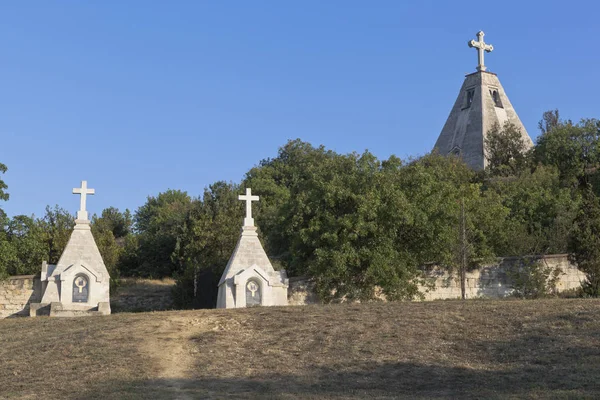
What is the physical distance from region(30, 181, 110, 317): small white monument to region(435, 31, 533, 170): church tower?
1225 inches

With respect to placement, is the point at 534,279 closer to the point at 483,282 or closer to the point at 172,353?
the point at 483,282

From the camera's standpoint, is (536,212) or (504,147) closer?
(536,212)

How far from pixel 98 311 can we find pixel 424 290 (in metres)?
11.9

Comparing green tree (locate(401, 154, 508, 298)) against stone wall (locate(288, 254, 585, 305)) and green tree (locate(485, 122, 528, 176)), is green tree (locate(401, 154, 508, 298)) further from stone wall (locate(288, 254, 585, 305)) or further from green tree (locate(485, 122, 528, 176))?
green tree (locate(485, 122, 528, 176))

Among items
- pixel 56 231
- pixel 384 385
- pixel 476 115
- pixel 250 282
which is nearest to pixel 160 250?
pixel 56 231

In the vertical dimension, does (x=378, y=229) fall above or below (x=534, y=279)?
above

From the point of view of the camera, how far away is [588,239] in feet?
95.8

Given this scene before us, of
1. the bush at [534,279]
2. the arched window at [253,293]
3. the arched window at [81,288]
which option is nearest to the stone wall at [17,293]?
the arched window at [81,288]

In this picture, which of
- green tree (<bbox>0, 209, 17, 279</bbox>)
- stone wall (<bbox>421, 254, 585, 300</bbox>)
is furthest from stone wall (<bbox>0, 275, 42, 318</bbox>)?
stone wall (<bbox>421, 254, 585, 300</bbox>)

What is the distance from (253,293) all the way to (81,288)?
245 inches

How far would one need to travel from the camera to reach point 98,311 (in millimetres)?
28125

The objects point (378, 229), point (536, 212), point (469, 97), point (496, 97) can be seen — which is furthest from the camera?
point (469, 97)

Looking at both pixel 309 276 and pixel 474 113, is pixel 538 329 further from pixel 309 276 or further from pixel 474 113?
pixel 474 113

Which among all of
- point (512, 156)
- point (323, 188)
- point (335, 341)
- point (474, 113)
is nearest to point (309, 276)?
point (323, 188)
